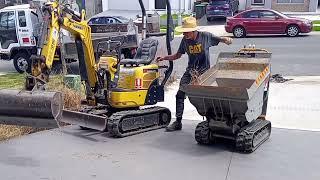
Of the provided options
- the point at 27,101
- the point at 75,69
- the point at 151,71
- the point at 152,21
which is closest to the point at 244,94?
the point at 151,71

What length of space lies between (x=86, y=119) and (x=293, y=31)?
19.0 m

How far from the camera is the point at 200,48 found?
819 cm

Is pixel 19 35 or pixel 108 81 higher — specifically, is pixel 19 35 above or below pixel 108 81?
above

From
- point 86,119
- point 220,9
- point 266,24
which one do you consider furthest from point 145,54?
point 220,9

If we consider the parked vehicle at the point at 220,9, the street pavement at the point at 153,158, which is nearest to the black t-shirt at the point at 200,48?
the street pavement at the point at 153,158

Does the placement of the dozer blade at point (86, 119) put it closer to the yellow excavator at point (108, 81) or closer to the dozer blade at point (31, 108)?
the yellow excavator at point (108, 81)

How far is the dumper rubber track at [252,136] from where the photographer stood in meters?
6.98

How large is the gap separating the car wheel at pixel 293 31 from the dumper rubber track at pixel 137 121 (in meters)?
17.7

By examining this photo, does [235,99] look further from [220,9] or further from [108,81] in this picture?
[220,9]

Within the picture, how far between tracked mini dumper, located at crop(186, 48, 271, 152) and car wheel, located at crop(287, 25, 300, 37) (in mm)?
17782

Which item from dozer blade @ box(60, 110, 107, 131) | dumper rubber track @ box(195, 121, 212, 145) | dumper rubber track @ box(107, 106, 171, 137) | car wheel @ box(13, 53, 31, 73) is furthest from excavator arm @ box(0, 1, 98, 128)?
car wheel @ box(13, 53, 31, 73)

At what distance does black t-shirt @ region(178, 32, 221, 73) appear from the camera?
26.9ft

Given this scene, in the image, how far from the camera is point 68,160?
274 inches

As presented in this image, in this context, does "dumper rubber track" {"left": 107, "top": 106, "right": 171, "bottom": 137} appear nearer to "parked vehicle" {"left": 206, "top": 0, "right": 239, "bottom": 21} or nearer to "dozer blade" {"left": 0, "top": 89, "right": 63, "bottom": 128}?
"dozer blade" {"left": 0, "top": 89, "right": 63, "bottom": 128}
